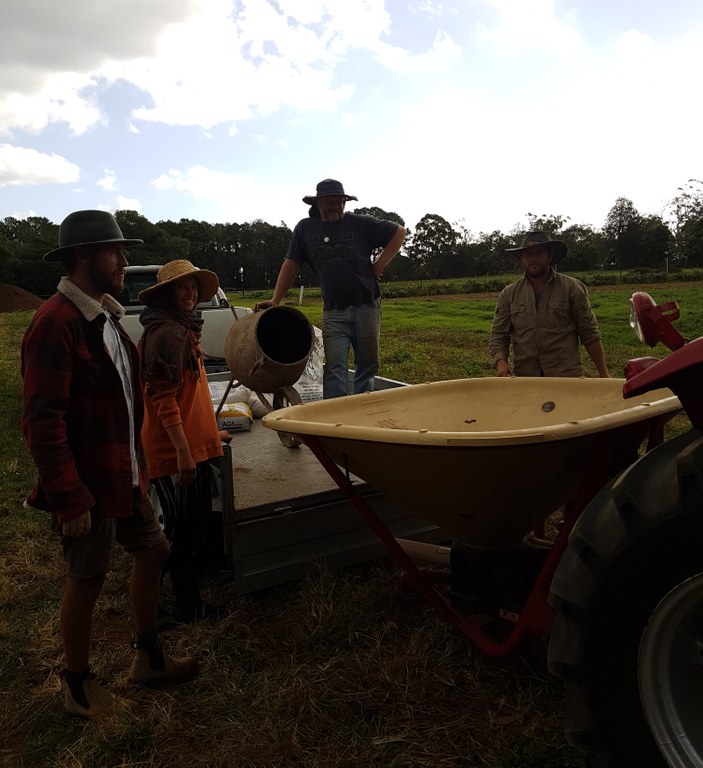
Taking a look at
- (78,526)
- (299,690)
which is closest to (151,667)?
(299,690)

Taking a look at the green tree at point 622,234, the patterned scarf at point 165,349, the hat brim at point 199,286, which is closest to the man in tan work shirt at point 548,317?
the hat brim at point 199,286

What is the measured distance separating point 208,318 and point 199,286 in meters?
3.72

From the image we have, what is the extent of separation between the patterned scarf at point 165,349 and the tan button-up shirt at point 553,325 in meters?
1.99

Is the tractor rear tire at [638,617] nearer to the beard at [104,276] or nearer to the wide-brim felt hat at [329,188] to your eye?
the beard at [104,276]

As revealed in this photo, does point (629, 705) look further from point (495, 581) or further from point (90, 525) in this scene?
point (90, 525)

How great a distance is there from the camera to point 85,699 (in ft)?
7.64

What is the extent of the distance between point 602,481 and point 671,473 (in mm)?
571

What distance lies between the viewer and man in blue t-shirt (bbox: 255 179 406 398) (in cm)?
423

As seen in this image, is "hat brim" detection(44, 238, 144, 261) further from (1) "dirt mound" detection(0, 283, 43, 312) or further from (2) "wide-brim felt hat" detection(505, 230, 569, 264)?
(1) "dirt mound" detection(0, 283, 43, 312)

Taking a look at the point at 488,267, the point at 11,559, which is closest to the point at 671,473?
the point at 11,559

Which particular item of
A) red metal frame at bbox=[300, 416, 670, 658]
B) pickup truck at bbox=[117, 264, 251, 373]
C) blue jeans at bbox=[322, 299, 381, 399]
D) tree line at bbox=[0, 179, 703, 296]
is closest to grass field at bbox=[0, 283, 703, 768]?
red metal frame at bbox=[300, 416, 670, 658]

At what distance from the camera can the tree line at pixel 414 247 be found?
154 feet

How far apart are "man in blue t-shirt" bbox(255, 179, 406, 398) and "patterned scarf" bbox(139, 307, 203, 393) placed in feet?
4.65

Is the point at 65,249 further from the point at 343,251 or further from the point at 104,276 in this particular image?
the point at 343,251
